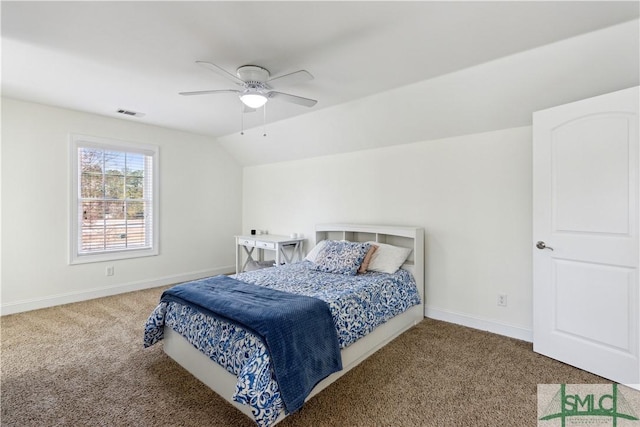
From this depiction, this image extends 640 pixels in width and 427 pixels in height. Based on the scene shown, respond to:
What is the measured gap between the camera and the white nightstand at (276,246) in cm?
451

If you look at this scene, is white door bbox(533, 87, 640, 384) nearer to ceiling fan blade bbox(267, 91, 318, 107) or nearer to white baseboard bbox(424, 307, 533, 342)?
white baseboard bbox(424, 307, 533, 342)

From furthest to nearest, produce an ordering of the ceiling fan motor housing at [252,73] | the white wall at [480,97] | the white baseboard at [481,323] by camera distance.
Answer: the white baseboard at [481,323], the ceiling fan motor housing at [252,73], the white wall at [480,97]

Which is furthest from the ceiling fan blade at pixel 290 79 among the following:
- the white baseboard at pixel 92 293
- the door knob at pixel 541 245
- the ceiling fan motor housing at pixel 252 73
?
the white baseboard at pixel 92 293

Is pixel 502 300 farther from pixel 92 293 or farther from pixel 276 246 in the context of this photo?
pixel 92 293

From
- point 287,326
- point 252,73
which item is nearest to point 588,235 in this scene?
point 287,326

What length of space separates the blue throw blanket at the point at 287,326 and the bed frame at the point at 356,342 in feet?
0.65

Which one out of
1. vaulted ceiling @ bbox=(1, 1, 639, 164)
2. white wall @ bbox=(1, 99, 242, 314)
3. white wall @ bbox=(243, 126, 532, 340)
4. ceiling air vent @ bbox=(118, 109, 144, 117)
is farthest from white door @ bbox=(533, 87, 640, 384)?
white wall @ bbox=(1, 99, 242, 314)

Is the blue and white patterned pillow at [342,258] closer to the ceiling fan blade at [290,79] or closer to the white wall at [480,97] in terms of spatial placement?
the white wall at [480,97]

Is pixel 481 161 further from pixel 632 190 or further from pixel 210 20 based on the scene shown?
pixel 210 20

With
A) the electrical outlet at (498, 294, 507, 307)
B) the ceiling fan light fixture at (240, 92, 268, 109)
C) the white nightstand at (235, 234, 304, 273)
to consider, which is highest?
the ceiling fan light fixture at (240, 92, 268, 109)

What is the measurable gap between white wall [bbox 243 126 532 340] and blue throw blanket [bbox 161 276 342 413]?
182 cm

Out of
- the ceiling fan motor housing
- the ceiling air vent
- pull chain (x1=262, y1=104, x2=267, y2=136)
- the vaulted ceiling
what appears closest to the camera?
the vaulted ceiling

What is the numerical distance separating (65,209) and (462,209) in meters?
4.76

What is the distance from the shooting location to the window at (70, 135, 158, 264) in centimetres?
404
